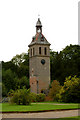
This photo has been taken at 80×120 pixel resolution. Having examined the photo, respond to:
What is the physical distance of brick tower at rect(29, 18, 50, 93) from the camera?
1893 inches

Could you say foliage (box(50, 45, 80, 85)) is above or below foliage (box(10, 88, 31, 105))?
above

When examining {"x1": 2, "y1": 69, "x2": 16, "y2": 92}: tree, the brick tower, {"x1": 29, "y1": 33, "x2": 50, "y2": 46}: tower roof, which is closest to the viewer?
the brick tower

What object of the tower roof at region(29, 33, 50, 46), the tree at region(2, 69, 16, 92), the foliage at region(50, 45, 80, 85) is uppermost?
the tower roof at region(29, 33, 50, 46)

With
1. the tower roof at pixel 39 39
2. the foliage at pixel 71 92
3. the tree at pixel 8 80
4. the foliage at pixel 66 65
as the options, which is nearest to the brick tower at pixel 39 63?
the tower roof at pixel 39 39

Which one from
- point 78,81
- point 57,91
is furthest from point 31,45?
point 78,81

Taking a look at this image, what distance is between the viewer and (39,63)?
49.0 metres

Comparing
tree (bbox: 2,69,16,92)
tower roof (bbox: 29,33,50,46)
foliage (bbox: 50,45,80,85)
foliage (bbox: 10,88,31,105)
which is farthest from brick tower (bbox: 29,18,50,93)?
foliage (bbox: 10,88,31,105)

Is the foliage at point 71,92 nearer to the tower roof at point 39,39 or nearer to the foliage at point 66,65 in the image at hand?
the foliage at point 66,65

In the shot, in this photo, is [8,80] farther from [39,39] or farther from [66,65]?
[66,65]

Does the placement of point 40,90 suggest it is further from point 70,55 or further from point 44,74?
point 70,55

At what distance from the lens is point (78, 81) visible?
1240 inches

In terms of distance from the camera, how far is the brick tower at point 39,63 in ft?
158

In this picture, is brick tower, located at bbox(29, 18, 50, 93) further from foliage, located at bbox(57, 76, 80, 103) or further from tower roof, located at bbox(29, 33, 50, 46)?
foliage, located at bbox(57, 76, 80, 103)

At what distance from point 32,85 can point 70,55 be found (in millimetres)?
21405
